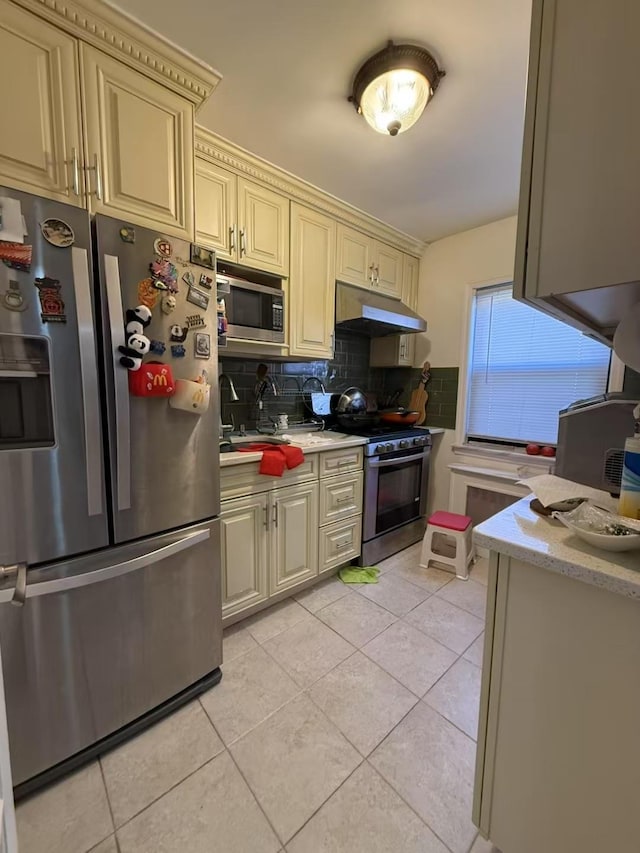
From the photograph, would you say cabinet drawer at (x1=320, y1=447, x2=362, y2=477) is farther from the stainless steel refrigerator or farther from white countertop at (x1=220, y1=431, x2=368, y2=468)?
the stainless steel refrigerator

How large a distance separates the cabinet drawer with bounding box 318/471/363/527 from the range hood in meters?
1.08

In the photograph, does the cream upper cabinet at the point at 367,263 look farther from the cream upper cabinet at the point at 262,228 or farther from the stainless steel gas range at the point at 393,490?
the stainless steel gas range at the point at 393,490

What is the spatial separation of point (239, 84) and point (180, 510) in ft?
5.76

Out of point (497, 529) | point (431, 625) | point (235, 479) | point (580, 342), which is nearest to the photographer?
point (497, 529)

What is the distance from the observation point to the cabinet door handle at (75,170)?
1.08 m

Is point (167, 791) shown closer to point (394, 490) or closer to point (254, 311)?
point (394, 490)

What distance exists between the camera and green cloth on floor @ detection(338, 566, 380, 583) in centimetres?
233

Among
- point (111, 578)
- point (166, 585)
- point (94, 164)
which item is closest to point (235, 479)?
point (166, 585)

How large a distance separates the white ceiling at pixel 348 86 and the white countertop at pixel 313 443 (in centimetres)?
159

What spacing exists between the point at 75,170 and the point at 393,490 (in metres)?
2.39

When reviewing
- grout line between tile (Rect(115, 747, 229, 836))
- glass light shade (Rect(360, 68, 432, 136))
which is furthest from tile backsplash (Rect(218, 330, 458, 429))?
grout line between tile (Rect(115, 747, 229, 836))

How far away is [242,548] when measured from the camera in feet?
5.88

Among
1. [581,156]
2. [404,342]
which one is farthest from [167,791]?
[404,342]

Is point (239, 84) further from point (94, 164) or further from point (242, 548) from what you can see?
point (242, 548)
